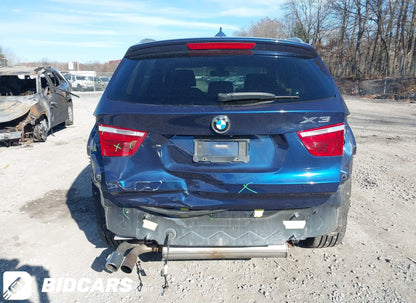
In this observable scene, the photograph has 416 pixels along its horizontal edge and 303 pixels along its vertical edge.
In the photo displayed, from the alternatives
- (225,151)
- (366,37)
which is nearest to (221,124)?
(225,151)

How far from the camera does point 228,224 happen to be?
258cm

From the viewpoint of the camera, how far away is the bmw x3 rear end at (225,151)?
7.73ft

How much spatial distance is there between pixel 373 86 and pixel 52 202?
1246 inches

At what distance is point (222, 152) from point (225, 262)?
137 cm

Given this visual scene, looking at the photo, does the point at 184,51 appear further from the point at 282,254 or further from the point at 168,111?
the point at 282,254

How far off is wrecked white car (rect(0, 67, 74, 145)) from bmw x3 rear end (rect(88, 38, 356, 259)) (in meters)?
6.34

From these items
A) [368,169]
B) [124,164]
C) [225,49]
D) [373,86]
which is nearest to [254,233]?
Result: [124,164]

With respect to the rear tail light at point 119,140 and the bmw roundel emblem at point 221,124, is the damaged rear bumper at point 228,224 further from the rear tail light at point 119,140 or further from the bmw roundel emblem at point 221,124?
the bmw roundel emblem at point 221,124

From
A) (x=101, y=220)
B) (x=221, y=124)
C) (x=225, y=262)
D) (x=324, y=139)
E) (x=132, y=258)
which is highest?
(x=221, y=124)

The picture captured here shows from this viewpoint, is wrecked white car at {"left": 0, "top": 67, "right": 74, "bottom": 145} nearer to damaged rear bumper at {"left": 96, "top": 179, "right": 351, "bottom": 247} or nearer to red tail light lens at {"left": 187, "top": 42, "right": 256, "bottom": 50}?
damaged rear bumper at {"left": 96, "top": 179, "right": 351, "bottom": 247}

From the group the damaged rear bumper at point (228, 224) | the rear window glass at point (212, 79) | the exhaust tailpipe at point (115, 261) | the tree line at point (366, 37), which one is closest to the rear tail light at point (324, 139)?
A: the rear window glass at point (212, 79)

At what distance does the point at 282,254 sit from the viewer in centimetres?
269

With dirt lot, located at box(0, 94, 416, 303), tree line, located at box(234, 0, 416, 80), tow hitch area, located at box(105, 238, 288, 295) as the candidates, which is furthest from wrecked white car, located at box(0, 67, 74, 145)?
tree line, located at box(234, 0, 416, 80)

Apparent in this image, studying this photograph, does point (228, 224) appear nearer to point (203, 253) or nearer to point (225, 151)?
point (203, 253)
